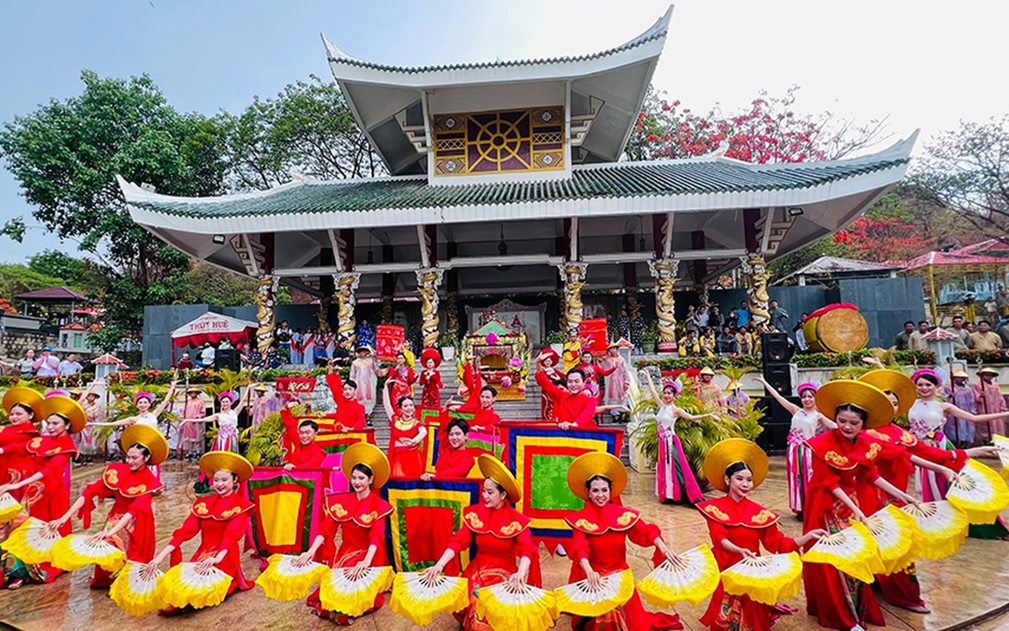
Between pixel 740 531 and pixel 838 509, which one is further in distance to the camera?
pixel 838 509

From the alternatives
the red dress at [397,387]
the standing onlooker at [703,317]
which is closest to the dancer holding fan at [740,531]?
the red dress at [397,387]

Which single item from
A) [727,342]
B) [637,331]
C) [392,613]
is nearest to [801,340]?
[727,342]

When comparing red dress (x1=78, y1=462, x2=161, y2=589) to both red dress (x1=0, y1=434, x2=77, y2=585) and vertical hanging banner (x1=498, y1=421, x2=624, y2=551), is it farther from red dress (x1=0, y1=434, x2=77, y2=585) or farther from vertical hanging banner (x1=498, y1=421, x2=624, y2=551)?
vertical hanging banner (x1=498, y1=421, x2=624, y2=551)

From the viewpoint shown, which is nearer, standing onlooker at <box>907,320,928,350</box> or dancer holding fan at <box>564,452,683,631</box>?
dancer holding fan at <box>564,452,683,631</box>

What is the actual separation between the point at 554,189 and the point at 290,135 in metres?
16.9

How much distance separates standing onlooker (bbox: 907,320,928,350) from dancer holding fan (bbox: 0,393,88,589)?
13.8 metres

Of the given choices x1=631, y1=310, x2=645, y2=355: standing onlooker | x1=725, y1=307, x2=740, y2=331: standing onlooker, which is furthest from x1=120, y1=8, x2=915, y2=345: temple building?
x1=725, y1=307, x2=740, y2=331: standing onlooker

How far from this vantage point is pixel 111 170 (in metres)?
20.0

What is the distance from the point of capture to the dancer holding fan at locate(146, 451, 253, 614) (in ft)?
11.2

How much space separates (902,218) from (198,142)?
112 feet

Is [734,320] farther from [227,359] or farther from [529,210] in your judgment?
[227,359]

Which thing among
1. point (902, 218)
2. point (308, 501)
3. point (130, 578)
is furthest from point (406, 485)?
point (902, 218)

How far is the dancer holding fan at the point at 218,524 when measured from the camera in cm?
340

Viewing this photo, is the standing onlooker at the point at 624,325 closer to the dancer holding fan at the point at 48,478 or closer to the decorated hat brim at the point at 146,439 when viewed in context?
the decorated hat brim at the point at 146,439
